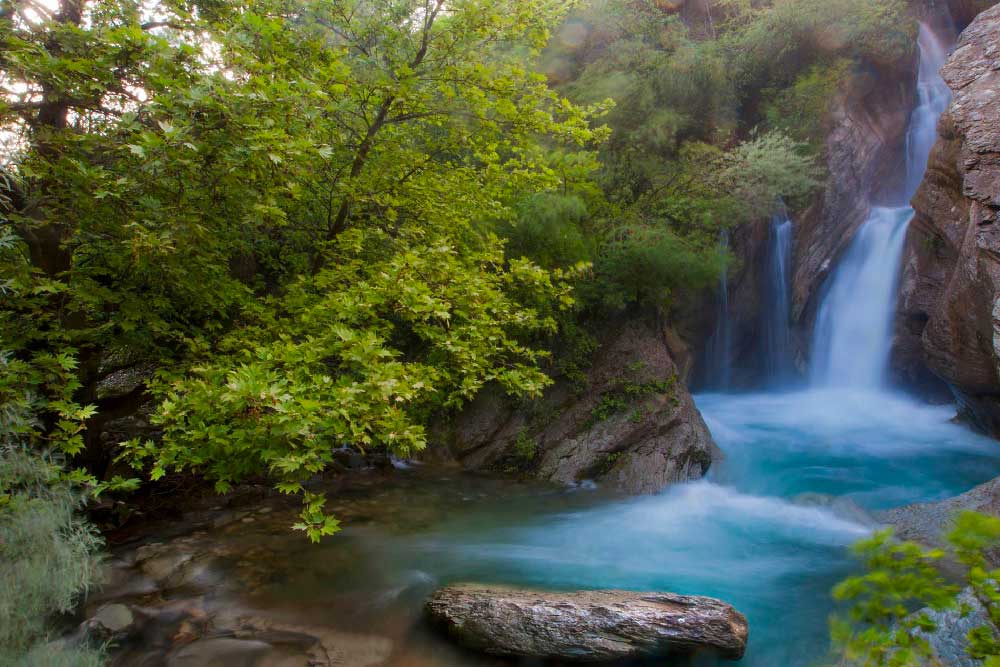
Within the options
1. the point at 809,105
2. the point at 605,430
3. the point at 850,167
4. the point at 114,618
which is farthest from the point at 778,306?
the point at 114,618

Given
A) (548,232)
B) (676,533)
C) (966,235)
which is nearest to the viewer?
(676,533)

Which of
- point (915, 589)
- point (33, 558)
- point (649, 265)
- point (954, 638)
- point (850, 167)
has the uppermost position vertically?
point (850, 167)

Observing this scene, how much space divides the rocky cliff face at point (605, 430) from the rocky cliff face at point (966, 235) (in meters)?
4.33

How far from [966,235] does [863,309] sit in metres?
6.97

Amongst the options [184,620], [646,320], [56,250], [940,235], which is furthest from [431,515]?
[940,235]

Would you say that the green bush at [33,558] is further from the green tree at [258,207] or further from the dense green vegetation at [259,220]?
the green tree at [258,207]

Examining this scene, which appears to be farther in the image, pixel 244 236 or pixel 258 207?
pixel 244 236

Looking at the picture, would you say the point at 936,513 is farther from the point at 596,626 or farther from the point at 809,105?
the point at 809,105

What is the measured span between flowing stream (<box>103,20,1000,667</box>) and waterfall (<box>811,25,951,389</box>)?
1.89 meters

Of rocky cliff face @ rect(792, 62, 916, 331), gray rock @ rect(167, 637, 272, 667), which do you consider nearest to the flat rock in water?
gray rock @ rect(167, 637, 272, 667)

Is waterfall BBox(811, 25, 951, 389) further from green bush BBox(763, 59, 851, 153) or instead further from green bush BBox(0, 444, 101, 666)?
green bush BBox(0, 444, 101, 666)

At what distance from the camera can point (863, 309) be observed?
1410 centimetres

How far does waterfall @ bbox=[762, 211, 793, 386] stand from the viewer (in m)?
13.8

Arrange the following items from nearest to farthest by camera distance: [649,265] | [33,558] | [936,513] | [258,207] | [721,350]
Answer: [33,558]
[258,207]
[936,513]
[649,265]
[721,350]
